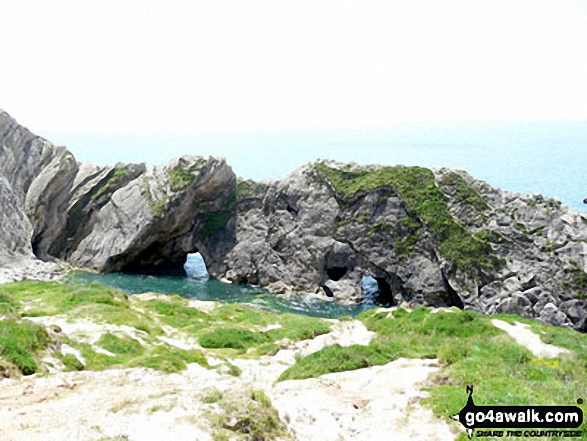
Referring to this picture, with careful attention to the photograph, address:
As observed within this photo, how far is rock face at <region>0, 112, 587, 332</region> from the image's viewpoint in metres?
64.1

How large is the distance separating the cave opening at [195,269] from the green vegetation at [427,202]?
24.3 m

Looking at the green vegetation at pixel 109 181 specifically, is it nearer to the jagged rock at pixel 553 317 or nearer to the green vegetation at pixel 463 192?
the green vegetation at pixel 463 192

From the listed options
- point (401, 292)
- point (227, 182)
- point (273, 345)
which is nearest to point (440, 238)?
point (401, 292)

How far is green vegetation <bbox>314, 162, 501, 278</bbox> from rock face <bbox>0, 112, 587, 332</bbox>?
15 cm

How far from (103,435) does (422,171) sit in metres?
67.4

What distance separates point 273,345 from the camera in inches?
1175

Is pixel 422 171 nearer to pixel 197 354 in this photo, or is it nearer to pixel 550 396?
pixel 197 354

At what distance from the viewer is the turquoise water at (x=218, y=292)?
6706 cm

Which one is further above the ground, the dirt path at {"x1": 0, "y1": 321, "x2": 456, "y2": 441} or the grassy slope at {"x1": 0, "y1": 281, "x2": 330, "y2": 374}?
the dirt path at {"x1": 0, "y1": 321, "x2": 456, "y2": 441}

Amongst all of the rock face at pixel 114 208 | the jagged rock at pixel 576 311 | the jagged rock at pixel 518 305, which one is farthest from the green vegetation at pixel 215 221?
the jagged rock at pixel 576 311

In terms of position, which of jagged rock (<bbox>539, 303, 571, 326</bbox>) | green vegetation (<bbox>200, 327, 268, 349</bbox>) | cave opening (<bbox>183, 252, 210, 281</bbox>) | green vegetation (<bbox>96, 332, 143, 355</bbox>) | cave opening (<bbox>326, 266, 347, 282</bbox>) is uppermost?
green vegetation (<bbox>96, 332, 143, 355</bbox>)

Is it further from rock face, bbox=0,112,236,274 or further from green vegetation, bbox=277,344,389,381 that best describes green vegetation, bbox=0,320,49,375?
rock face, bbox=0,112,236,274

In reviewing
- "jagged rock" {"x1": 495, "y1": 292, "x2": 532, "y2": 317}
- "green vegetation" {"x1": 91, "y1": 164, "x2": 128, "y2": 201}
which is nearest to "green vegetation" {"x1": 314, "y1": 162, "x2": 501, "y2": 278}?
"jagged rock" {"x1": 495, "y1": 292, "x2": 532, "y2": 317}

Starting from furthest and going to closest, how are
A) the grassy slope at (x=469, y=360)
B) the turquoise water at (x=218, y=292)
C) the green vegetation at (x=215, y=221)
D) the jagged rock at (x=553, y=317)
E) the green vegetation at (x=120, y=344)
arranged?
the green vegetation at (x=215, y=221) → the turquoise water at (x=218, y=292) → the jagged rock at (x=553, y=317) → the green vegetation at (x=120, y=344) → the grassy slope at (x=469, y=360)
